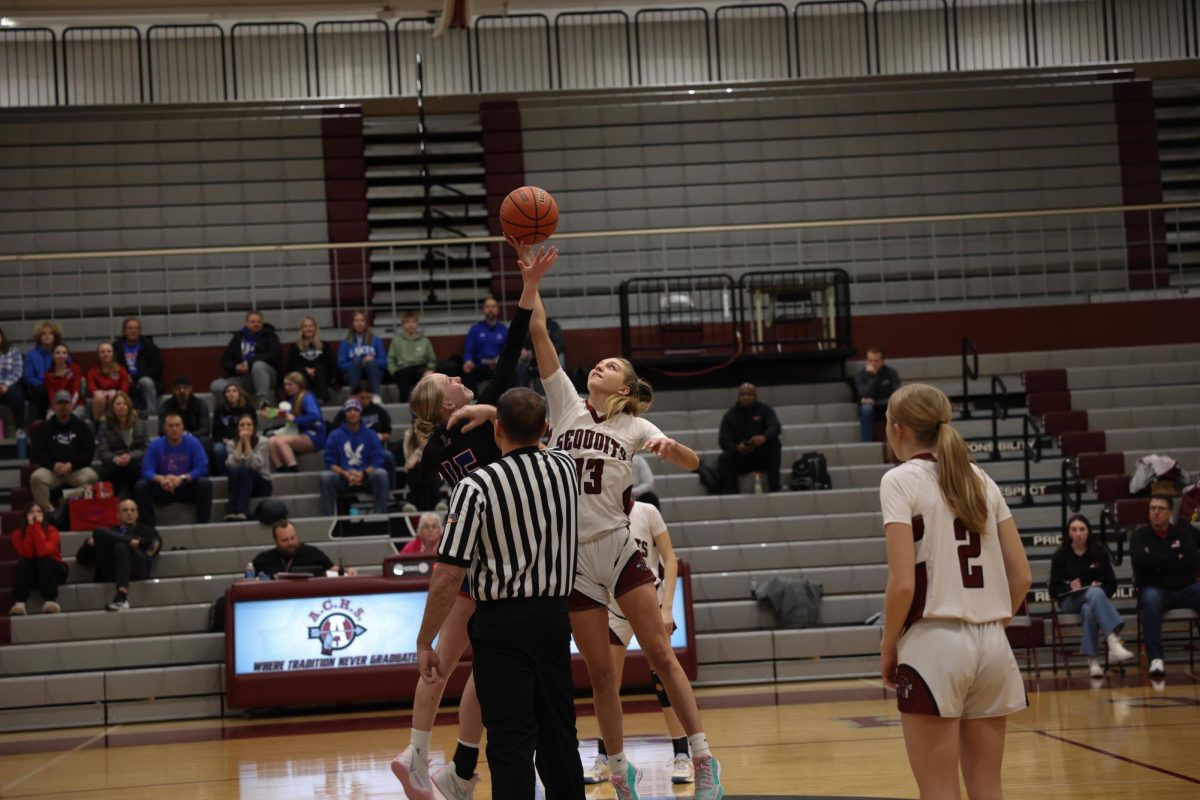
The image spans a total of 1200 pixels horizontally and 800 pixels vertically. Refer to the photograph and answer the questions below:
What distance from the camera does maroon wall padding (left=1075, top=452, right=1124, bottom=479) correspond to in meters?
15.1

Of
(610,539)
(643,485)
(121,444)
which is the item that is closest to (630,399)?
(610,539)

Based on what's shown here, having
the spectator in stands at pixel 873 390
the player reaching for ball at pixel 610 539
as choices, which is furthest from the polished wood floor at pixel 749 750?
the spectator in stands at pixel 873 390

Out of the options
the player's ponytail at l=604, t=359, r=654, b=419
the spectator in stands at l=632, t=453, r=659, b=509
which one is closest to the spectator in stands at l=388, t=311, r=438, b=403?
the spectator in stands at l=632, t=453, r=659, b=509

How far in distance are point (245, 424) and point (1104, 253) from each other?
40.2ft

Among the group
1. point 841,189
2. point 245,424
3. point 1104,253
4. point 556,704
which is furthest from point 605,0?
point 556,704

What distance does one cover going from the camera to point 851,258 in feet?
64.0

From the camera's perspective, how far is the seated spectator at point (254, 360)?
1611cm

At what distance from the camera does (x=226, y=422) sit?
49.0ft

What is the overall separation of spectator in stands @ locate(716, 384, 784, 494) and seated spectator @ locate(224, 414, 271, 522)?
4812 mm

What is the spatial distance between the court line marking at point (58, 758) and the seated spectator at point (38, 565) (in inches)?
71.2

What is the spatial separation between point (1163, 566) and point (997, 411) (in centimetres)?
396

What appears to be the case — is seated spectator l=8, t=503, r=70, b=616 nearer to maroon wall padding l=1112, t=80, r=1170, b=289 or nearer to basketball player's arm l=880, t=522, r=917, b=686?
basketball player's arm l=880, t=522, r=917, b=686

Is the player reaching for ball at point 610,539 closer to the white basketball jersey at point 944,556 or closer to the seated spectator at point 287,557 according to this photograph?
the white basketball jersey at point 944,556

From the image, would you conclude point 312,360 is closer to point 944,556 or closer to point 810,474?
point 810,474
